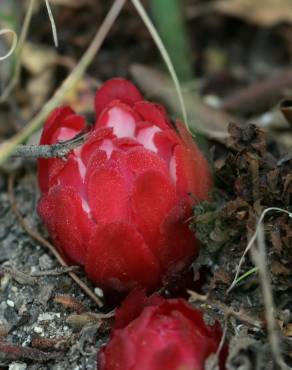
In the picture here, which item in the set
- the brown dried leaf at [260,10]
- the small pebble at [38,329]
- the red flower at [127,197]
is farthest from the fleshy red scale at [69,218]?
the brown dried leaf at [260,10]

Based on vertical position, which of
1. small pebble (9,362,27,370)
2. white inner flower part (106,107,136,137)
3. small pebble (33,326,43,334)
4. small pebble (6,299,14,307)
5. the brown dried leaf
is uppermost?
white inner flower part (106,107,136,137)

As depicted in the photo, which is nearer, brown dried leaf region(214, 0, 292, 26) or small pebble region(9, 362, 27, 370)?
small pebble region(9, 362, 27, 370)

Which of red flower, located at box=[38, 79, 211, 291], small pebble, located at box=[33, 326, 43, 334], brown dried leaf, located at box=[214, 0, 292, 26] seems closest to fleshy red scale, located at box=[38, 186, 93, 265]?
red flower, located at box=[38, 79, 211, 291]

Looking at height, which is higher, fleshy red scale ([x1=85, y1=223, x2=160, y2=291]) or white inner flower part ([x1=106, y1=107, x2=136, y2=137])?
white inner flower part ([x1=106, y1=107, x2=136, y2=137])

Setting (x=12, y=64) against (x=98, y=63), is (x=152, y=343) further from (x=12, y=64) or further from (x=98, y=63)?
(x=98, y=63)

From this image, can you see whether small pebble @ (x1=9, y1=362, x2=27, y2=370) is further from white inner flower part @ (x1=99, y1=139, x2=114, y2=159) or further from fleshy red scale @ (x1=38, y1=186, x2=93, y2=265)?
white inner flower part @ (x1=99, y1=139, x2=114, y2=159)

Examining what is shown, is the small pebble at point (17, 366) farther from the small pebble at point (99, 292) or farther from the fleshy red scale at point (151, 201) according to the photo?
the fleshy red scale at point (151, 201)

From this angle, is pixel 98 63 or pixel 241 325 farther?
pixel 98 63

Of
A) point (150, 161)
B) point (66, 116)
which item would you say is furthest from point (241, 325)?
point (66, 116)
